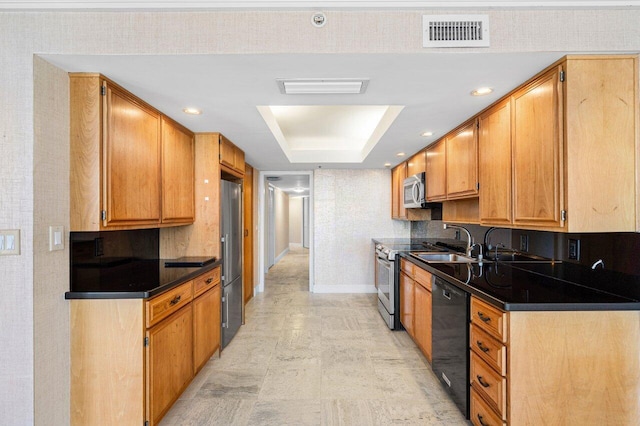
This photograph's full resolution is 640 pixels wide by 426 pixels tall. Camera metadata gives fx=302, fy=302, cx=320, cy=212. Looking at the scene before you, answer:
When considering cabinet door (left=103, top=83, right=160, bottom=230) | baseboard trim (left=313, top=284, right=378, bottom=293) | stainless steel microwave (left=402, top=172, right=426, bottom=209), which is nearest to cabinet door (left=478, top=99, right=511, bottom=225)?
stainless steel microwave (left=402, top=172, right=426, bottom=209)

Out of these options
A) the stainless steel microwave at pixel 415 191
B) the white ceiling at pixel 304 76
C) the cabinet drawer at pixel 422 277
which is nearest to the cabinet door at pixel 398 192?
the stainless steel microwave at pixel 415 191

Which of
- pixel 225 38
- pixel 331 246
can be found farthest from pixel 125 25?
pixel 331 246

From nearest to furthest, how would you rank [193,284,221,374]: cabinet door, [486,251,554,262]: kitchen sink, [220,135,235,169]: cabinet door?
1. [486,251,554,262]: kitchen sink
2. [193,284,221,374]: cabinet door
3. [220,135,235,169]: cabinet door

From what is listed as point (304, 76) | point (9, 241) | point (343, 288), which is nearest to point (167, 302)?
point (9, 241)

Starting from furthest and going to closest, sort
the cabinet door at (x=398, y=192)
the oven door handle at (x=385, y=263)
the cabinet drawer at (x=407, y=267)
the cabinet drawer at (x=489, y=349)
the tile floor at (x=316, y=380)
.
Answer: the cabinet door at (x=398, y=192) < the oven door handle at (x=385, y=263) < the cabinet drawer at (x=407, y=267) < the tile floor at (x=316, y=380) < the cabinet drawer at (x=489, y=349)

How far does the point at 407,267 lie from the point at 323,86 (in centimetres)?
218

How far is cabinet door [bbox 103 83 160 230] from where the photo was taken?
70.2 inches

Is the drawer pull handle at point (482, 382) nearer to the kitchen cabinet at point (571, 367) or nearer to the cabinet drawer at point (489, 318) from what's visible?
the kitchen cabinet at point (571, 367)

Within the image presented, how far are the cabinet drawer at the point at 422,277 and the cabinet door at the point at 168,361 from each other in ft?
6.36

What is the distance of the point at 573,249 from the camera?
193 centimetres

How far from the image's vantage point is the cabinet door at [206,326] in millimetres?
2381

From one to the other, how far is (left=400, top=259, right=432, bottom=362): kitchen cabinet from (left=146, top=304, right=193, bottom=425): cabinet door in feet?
6.32

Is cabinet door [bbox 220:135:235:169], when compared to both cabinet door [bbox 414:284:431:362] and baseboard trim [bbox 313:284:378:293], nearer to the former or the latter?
cabinet door [bbox 414:284:431:362]

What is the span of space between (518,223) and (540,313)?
2.06ft
